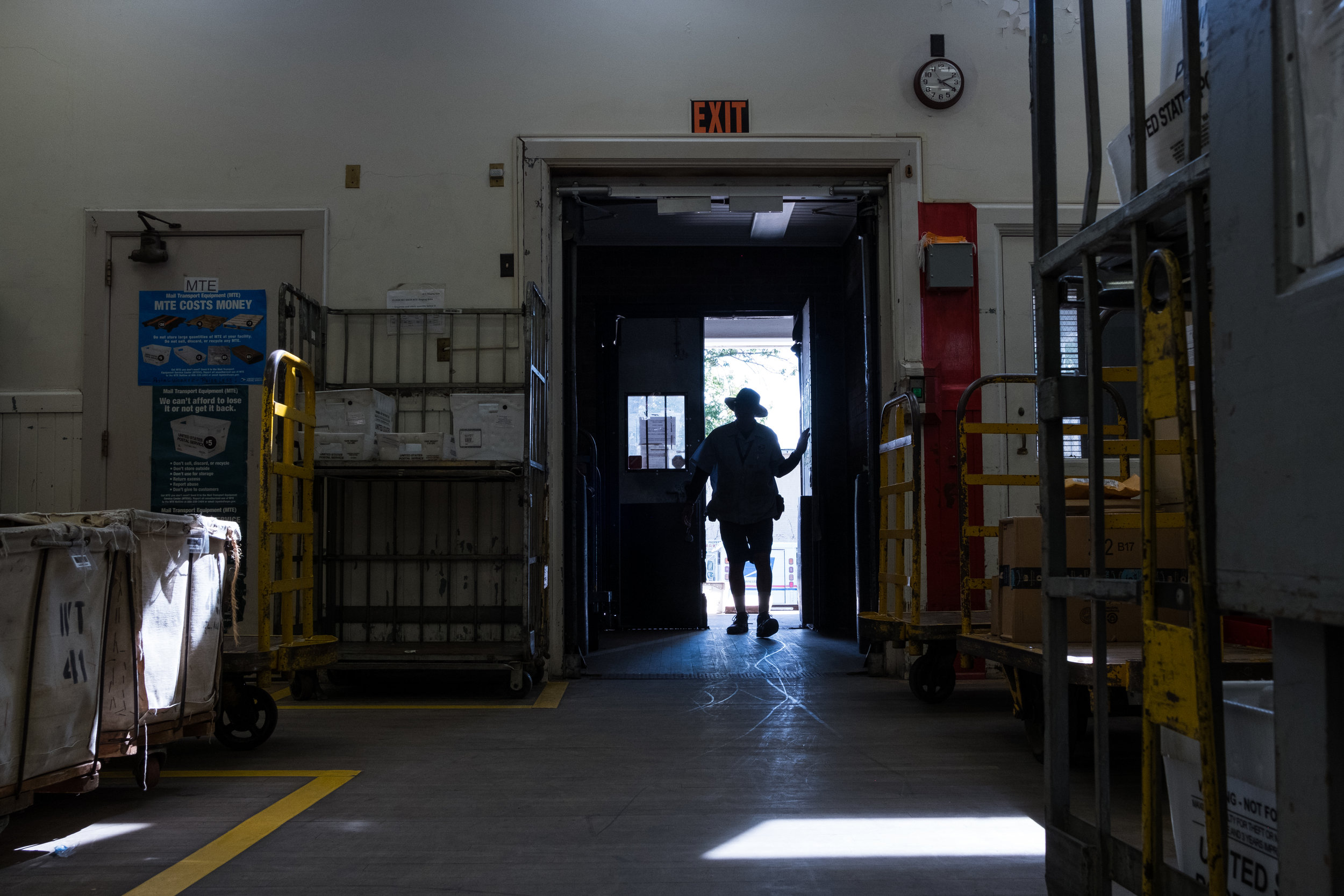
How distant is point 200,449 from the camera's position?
6062 millimetres

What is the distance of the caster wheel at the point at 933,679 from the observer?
5137 millimetres

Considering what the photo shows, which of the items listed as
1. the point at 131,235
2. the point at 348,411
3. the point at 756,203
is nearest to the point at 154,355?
the point at 131,235

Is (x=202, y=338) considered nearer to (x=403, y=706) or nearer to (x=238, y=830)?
(x=403, y=706)

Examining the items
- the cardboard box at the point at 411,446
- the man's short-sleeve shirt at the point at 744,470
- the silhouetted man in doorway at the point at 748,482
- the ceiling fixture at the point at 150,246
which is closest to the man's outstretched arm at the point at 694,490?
the silhouetted man in doorway at the point at 748,482

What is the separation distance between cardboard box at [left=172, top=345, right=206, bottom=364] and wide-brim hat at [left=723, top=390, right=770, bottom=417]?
4.38 metres

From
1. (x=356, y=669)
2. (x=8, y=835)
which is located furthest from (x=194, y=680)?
(x=356, y=669)

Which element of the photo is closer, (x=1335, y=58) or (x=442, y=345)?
(x=1335, y=58)

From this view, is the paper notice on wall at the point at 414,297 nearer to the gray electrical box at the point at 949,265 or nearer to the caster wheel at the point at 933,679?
the gray electrical box at the point at 949,265

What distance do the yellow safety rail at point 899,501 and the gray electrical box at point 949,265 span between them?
2.90ft

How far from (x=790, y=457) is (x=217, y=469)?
4.60 meters

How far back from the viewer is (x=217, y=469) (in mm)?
6066

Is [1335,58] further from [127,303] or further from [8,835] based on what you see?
[127,303]

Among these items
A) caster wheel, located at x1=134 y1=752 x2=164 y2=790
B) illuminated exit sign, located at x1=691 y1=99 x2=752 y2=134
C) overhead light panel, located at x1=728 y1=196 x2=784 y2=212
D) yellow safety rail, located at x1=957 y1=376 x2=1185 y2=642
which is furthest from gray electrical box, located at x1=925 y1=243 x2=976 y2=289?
caster wheel, located at x1=134 y1=752 x2=164 y2=790

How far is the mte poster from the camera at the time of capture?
6.04 m
